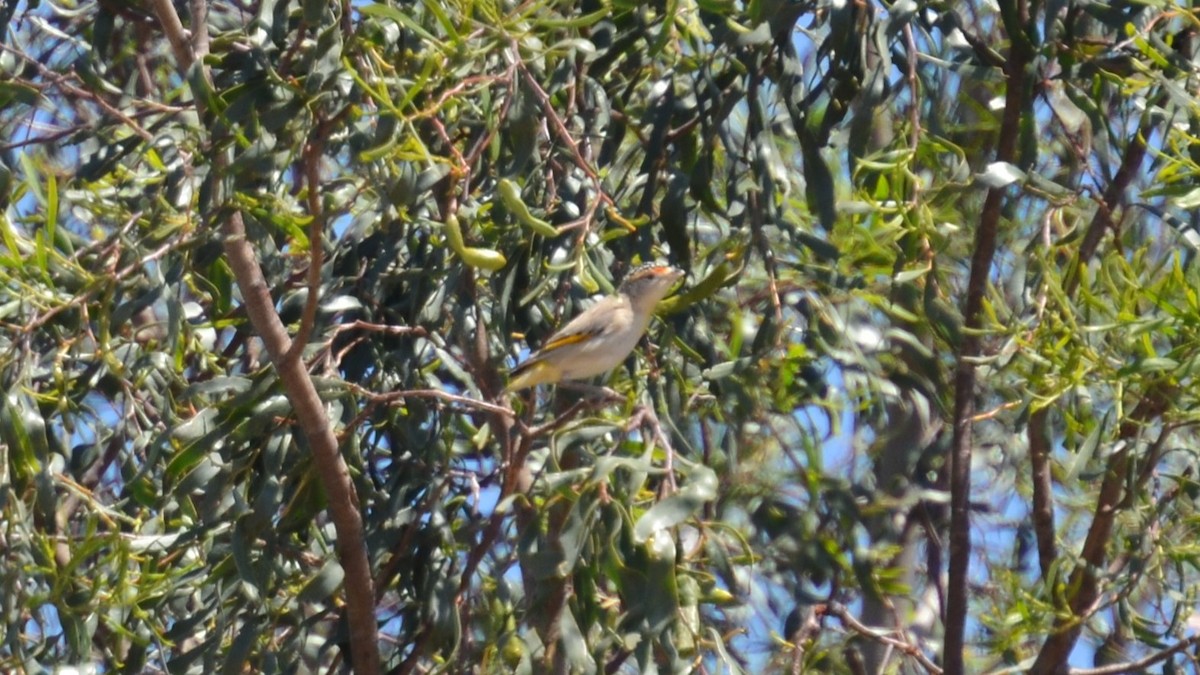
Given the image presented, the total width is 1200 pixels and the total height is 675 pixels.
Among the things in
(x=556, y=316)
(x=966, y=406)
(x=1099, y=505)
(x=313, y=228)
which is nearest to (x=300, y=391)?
(x=313, y=228)

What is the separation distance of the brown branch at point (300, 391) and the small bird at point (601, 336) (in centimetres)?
54

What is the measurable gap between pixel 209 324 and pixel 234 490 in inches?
19.7

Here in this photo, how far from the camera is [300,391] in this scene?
306 cm

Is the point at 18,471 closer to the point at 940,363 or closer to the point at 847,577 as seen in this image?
the point at 847,577

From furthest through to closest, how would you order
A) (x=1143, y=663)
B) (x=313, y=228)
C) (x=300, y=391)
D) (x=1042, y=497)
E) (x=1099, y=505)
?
1. (x=1042, y=497)
2. (x=1099, y=505)
3. (x=1143, y=663)
4. (x=300, y=391)
5. (x=313, y=228)

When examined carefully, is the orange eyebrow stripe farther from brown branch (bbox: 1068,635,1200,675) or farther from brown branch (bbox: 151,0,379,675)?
brown branch (bbox: 1068,635,1200,675)

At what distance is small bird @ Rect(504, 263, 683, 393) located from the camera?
3498 mm

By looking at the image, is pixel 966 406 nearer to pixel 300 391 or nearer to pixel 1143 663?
pixel 1143 663

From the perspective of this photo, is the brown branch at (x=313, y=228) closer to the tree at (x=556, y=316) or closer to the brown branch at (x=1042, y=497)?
the tree at (x=556, y=316)

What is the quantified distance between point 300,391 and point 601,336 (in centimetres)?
79

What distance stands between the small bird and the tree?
2.8 inches

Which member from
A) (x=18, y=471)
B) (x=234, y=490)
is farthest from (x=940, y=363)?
(x=18, y=471)

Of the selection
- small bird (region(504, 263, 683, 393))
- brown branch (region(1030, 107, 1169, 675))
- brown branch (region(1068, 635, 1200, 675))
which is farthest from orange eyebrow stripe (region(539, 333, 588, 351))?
brown branch (region(1068, 635, 1200, 675))

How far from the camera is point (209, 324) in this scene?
3.69 metres
